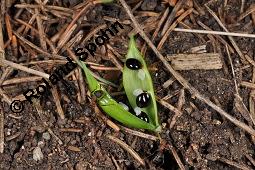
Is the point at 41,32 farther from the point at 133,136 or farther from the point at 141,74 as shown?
the point at 133,136

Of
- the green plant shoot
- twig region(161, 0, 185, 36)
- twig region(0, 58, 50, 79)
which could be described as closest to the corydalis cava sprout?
the green plant shoot

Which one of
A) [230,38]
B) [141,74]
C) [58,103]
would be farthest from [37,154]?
[230,38]

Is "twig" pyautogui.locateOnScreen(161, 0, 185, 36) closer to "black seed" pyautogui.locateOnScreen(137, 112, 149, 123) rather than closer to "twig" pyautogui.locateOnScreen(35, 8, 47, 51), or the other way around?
"black seed" pyautogui.locateOnScreen(137, 112, 149, 123)

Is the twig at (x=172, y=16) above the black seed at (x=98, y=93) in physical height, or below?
above

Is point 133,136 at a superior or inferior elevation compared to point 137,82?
inferior

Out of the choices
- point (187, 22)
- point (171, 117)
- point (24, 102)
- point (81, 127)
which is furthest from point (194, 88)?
point (24, 102)

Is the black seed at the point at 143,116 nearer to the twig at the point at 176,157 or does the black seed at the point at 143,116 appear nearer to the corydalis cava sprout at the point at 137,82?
the corydalis cava sprout at the point at 137,82

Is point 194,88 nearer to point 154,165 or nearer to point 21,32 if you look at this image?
point 154,165

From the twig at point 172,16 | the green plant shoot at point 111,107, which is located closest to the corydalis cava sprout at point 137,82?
the green plant shoot at point 111,107
